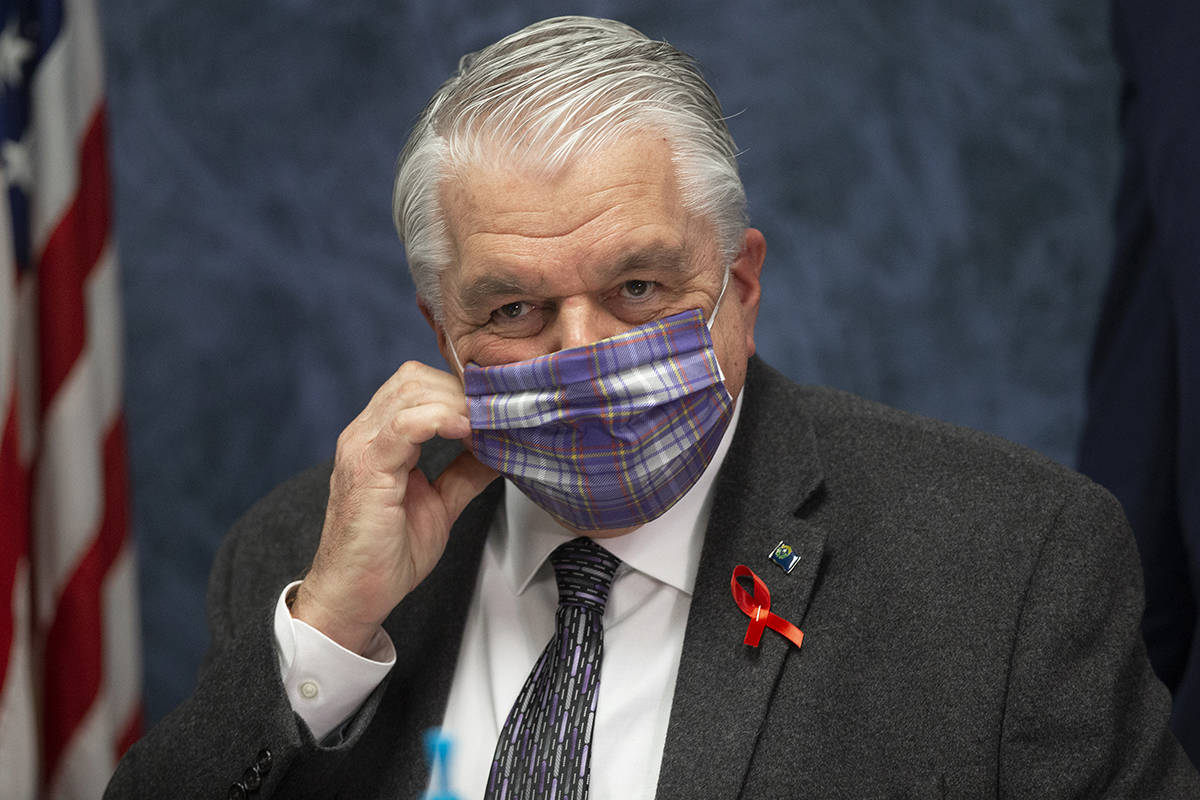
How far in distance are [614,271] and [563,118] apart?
226 millimetres

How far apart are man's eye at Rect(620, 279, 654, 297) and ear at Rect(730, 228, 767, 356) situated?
0.18 m

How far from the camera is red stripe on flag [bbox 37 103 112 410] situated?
267 centimetres

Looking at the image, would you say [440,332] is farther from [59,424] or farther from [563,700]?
[59,424]

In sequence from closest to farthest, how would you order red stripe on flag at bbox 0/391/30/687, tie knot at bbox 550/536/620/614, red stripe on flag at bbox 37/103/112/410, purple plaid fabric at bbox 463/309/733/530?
1. purple plaid fabric at bbox 463/309/733/530
2. tie knot at bbox 550/536/620/614
3. red stripe on flag at bbox 0/391/30/687
4. red stripe on flag at bbox 37/103/112/410

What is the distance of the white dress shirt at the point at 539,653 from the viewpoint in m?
1.80

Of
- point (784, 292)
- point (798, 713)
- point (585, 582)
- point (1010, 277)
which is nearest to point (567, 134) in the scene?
point (585, 582)

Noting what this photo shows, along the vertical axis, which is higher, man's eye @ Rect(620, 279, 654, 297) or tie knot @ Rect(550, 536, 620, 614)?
man's eye @ Rect(620, 279, 654, 297)

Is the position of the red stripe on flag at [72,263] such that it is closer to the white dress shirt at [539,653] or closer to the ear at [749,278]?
the white dress shirt at [539,653]

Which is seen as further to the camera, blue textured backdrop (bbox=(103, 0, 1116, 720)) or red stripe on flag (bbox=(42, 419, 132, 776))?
blue textured backdrop (bbox=(103, 0, 1116, 720))

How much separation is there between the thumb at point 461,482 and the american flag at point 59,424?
1.16 m

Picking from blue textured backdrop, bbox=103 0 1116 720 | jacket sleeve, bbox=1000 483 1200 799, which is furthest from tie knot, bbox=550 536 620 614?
blue textured backdrop, bbox=103 0 1116 720

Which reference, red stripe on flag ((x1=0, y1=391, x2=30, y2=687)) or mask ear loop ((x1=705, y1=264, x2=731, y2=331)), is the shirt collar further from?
red stripe on flag ((x1=0, y1=391, x2=30, y2=687))

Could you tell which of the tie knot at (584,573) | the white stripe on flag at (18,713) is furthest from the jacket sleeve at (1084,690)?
the white stripe on flag at (18,713)

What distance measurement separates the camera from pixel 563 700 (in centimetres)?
181
